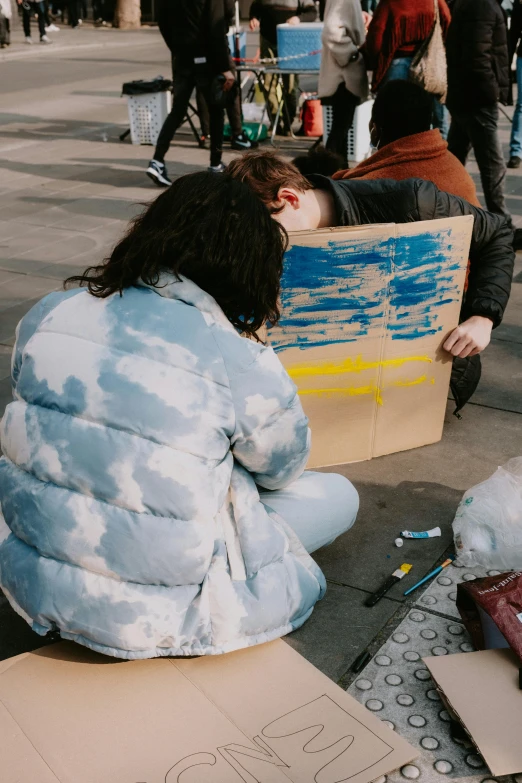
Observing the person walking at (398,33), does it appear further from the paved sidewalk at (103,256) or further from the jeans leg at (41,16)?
the jeans leg at (41,16)

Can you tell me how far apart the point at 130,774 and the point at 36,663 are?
1.32 feet

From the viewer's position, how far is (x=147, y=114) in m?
8.73

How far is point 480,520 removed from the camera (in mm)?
2447

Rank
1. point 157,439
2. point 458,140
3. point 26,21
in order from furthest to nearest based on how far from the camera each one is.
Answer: point 26,21 → point 458,140 → point 157,439

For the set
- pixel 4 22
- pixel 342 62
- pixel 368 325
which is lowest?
pixel 368 325

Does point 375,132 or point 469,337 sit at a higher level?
point 375,132

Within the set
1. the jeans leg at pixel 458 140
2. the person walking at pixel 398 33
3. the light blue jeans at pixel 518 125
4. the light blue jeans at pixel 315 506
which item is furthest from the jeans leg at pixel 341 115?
the light blue jeans at pixel 315 506

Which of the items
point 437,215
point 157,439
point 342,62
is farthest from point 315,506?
point 342,62

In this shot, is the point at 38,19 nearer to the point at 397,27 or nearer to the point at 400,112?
the point at 397,27

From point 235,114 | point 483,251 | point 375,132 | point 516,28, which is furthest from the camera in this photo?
point 235,114

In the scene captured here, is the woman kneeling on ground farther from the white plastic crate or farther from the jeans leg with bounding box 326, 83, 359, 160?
the white plastic crate

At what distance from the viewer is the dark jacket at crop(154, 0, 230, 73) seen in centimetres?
659

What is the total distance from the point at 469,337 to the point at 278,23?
22.3 ft

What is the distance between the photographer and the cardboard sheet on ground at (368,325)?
8.63 ft
